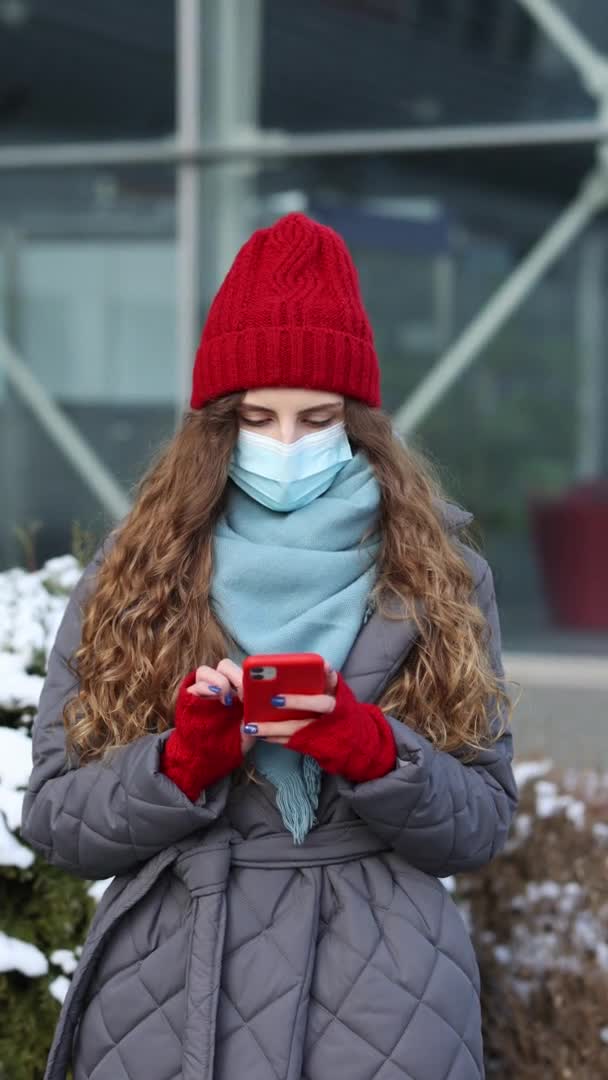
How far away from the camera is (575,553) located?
6660 millimetres

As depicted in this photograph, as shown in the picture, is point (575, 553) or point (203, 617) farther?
point (575, 553)

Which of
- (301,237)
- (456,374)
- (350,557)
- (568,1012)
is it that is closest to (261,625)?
(350,557)

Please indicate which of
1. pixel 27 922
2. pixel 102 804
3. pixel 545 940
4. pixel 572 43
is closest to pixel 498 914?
pixel 545 940

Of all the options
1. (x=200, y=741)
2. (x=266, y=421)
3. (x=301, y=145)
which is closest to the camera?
(x=200, y=741)

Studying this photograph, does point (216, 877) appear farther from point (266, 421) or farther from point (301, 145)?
point (301, 145)

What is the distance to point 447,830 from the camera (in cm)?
181

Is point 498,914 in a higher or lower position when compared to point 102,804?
lower

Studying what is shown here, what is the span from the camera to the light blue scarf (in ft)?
6.04

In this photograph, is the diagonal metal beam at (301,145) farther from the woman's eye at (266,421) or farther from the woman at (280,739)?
the woman's eye at (266,421)

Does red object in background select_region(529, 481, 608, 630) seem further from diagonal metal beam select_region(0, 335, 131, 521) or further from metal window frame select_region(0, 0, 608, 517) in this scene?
diagonal metal beam select_region(0, 335, 131, 521)

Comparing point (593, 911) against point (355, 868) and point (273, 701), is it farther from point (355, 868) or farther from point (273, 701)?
point (273, 701)

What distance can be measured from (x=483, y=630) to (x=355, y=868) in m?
0.38

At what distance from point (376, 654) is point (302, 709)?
10.6 inches

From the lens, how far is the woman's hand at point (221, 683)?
1.69 metres
